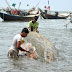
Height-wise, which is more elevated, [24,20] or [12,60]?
[24,20]

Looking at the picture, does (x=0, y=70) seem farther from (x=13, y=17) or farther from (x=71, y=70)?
(x=13, y=17)

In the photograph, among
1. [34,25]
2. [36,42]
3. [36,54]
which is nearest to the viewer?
[36,54]

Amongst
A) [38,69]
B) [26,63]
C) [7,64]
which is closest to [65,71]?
[38,69]

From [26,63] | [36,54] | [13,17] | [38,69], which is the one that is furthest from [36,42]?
[13,17]

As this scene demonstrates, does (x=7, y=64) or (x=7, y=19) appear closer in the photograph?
(x=7, y=64)

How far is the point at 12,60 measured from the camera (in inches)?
303

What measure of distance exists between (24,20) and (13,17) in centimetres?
252

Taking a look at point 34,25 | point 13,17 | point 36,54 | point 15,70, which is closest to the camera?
point 15,70

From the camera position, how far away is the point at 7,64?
7367 mm

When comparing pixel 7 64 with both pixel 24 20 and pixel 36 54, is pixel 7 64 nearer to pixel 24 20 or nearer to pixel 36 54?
pixel 36 54

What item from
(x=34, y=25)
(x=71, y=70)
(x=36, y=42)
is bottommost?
(x=71, y=70)

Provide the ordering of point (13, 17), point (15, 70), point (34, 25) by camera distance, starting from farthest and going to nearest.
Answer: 1. point (13, 17)
2. point (34, 25)
3. point (15, 70)

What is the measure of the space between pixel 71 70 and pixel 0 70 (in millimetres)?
2262

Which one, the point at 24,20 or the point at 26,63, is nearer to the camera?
the point at 26,63
